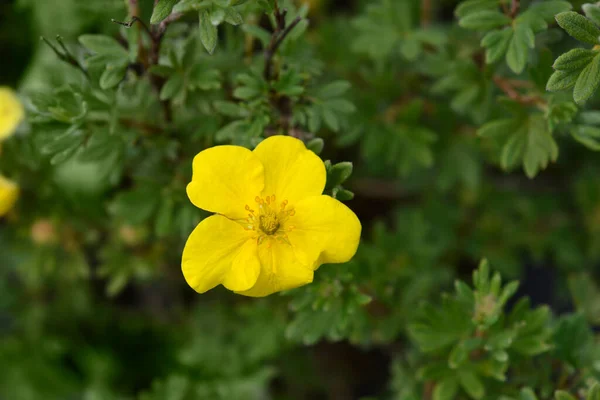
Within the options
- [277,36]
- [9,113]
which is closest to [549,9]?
[277,36]

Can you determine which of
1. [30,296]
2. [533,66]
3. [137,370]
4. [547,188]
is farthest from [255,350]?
[547,188]

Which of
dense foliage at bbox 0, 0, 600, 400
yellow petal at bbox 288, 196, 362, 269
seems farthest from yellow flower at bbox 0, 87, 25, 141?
yellow petal at bbox 288, 196, 362, 269

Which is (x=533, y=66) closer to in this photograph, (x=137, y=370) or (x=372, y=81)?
(x=372, y=81)

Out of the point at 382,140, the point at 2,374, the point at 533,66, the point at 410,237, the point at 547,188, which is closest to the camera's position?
the point at 533,66

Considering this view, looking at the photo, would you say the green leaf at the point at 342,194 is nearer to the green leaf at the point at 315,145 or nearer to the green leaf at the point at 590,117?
the green leaf at the point at 315,145

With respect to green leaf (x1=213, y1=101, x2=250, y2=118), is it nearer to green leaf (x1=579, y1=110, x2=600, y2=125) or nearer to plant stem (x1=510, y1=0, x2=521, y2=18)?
plant stem (x1=510, y1=0, x2=521, y2=18)
